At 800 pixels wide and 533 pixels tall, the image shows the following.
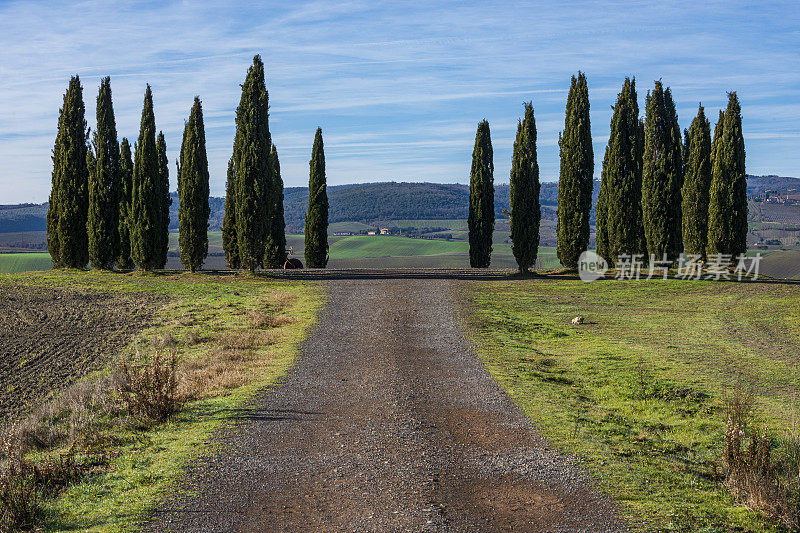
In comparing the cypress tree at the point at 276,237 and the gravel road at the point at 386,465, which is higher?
the cypress tree at the point at 276,237

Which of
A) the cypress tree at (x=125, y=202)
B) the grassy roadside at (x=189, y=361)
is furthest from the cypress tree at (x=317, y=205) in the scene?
the grassy roadside at (x=189, y=361)

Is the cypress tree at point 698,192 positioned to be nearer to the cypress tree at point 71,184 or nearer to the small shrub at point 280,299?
the small shrub at point 280,299

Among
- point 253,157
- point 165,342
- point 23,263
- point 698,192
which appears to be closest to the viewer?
point 165,342

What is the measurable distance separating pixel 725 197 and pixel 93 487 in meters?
38.2

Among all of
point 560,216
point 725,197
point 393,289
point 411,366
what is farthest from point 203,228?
point 725,197

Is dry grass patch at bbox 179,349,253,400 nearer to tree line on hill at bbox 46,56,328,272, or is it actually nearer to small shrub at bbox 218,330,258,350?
small shrub at bbox 218,330,258,350

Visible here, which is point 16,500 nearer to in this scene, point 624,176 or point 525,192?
point 525,192

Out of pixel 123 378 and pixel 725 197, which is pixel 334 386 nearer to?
pixel 123 378

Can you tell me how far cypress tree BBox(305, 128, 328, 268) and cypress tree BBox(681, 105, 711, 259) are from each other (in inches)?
920

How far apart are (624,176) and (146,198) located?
25.2 metres

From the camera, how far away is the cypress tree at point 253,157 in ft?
107

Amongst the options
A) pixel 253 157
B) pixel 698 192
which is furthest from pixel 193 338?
pixel 698 192

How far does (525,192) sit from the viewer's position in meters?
36.1

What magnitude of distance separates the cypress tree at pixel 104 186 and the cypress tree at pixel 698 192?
3277 centimetres
